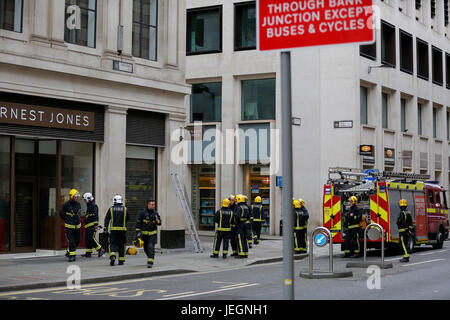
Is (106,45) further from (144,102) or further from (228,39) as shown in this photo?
(228,39)

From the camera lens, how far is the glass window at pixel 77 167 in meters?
20.4

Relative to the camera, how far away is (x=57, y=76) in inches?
771

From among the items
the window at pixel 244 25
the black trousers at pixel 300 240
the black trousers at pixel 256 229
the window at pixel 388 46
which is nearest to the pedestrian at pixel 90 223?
the black trousers at pixel 300 240

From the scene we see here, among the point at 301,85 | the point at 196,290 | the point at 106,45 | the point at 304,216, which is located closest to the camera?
the point at 196,290

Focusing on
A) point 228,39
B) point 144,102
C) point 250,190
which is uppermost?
point 228,39

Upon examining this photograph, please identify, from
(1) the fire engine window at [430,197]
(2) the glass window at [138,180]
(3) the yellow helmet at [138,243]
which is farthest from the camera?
(1) the fire engine window at [430,197]

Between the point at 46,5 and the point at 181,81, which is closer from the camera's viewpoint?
the point at 46,5

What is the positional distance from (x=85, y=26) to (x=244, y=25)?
15260mm

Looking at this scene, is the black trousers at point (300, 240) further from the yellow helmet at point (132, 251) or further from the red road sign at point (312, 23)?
the red road sign at point (312, 23)

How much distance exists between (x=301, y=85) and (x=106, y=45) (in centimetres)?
1446

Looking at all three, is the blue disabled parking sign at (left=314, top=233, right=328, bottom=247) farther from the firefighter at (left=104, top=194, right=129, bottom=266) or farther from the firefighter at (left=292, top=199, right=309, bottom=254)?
the firefighter at (left=292, top=199, right=309, bottom=254)

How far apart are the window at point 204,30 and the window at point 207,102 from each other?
1.87 metres

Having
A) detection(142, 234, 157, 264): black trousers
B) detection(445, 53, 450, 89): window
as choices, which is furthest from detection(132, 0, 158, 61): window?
detection(445, 53, 450, 89): window
